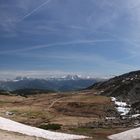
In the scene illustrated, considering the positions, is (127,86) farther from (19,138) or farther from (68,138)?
(19,138)

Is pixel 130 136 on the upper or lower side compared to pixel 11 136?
lower

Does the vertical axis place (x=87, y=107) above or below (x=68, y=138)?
above

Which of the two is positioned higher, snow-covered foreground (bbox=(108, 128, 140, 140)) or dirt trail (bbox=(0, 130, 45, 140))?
dirt trail (bbox=(0, 130, 45, 140))

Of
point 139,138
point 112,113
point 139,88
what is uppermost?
point 139,88

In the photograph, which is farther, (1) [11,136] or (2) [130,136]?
(2) [130,136]

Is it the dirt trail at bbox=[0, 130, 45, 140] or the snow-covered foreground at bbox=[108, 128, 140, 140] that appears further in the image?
the snow-covered foreground at bbox=[108, 128, 140, 140]

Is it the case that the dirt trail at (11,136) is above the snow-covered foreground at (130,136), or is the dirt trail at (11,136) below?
above

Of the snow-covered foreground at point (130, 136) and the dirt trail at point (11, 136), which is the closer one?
the dirt trail at point (11, 136)

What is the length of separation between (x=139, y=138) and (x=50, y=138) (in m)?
13.5

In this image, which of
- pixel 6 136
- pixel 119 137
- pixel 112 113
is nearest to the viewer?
pixel 6 136

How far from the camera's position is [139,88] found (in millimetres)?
186875

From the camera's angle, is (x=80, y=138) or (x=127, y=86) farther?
(x=127, y=86)

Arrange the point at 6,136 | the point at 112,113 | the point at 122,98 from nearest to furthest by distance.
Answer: the point at 6,136 < the point at 112,113 < the point at 122,98

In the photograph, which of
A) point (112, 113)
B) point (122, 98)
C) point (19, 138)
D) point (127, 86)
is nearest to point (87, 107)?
point (112, 113)
